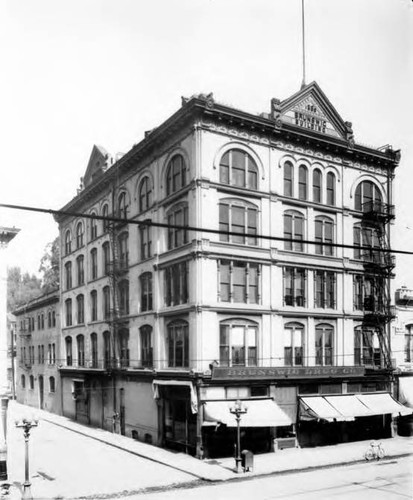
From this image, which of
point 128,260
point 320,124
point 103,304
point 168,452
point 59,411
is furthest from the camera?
point 59,411

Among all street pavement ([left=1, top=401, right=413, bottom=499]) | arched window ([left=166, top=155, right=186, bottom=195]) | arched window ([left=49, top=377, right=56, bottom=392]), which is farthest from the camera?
arched window ([left=49, top=377, right=56, bottom=392])

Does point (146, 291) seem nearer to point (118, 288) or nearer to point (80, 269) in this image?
point (118, 288)

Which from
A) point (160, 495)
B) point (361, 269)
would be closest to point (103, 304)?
point (361, 269)

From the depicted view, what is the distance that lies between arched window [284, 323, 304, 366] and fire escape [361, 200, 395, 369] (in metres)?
4.95

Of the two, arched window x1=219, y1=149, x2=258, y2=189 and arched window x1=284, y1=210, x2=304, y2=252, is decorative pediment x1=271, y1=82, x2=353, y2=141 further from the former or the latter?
arched window x1=284, y1=210, x2=304, y2=252

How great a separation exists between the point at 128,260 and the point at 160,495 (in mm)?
17581

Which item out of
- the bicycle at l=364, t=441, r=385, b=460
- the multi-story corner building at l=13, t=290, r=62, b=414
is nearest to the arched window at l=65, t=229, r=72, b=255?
the multi-story corner building at l=13, t=290, r=62, b=414

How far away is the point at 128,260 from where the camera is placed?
3569 centimetres

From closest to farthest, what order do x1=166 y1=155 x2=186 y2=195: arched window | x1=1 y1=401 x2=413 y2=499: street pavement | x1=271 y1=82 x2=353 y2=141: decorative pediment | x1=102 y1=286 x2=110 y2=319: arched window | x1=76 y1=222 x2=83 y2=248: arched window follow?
x1=1 y1=401 x2=413 y2=499: street pavement → x1=166 y1=155 x2=186 y2=195: arched window → x1=271 y1=82 x2=353 y2=141: decorative pediment → x1=102 y1=286 x2=110 y2=319: arched window → x1=76 y1=222 x2=83 y2=248: arched window

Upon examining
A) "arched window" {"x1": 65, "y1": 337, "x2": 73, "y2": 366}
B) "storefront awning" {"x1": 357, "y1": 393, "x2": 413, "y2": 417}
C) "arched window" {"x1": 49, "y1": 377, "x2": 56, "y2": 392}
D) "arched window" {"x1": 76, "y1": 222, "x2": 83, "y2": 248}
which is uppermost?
"arched window" {"x1": 76, "y1": 222, "x2": 83, "y2": 248}

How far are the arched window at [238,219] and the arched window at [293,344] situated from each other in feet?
16.6

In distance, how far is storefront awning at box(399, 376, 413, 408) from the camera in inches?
1323

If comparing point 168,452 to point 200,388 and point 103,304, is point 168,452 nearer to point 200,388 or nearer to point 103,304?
point 200,388

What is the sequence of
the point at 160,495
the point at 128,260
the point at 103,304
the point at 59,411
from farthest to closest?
the point at 59,411
the point at 103,304
the point at 128,260
the point at 160,495
